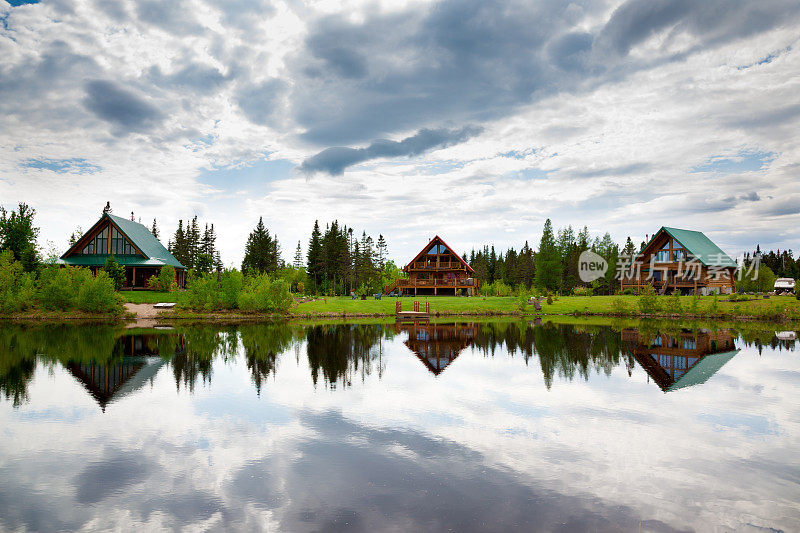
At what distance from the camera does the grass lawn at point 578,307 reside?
155 feet

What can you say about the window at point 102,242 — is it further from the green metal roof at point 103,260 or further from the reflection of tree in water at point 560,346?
the reflection of tree in water at point 560,346

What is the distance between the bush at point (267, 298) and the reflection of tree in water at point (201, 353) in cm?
969

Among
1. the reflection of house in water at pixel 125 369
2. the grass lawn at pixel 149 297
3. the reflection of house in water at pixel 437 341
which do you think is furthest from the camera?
the grass lawn at pixel 149 297

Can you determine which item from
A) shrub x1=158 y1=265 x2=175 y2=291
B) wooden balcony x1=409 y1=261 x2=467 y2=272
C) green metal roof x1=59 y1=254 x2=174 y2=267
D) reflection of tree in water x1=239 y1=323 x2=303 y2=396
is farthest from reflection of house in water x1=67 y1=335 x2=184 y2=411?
wooden balcony x1=409 y1=261 x2=467 y2=272

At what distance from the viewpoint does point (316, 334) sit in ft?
111

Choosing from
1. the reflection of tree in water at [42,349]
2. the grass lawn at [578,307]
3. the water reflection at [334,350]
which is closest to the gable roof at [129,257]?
→ the grass lawn at [578,307]

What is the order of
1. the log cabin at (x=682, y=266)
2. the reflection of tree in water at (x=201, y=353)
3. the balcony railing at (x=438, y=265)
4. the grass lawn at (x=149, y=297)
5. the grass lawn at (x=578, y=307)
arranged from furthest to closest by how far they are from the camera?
the balcony railing at (x=438, y=265)
the log cabin at (x=682, y=266)
the grass lawn at (x=149, y=297)
the grass lawn at (x=578, y=307)
the reflection of tree in water at (x=201, y=353)

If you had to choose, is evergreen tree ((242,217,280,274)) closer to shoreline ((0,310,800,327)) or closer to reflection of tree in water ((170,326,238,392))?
shoreline ((0,310,800,327))

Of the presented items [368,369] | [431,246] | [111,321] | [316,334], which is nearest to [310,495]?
[368,369]

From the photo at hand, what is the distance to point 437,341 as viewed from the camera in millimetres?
30594

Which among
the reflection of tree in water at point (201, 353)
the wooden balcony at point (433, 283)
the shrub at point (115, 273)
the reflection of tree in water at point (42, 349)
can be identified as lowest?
the reflection of tree in water at point (201, 353)

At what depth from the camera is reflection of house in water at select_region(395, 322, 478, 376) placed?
75.4 ft

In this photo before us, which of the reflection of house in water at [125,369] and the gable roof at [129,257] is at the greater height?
the gable roof at [129,257]

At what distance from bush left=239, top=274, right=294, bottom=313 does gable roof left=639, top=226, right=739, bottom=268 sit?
52.4 meters
